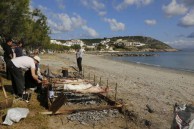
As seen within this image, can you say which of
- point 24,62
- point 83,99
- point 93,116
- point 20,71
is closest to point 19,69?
point 20,71

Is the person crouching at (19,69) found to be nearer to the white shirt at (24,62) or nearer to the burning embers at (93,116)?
the white shirt at (24,62)

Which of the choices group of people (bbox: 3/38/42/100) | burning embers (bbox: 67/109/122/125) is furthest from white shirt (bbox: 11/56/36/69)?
burning embers (bbox: 67/109/122/125)

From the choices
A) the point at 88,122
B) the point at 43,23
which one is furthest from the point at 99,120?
the point at 43,23

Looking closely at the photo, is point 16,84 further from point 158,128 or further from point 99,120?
point 158,128

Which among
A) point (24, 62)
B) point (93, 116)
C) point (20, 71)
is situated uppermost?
point (24, 62)

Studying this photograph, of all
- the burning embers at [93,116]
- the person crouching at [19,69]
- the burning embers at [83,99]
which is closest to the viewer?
the burning embers at [93,116]

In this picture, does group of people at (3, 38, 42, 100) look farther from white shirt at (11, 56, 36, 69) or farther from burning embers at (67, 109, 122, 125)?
burning embers at (67, 109, 122, 125)

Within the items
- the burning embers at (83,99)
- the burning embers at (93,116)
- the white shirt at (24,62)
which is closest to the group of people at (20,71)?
the white shirt at (24,62)

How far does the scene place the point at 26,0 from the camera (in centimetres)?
2467

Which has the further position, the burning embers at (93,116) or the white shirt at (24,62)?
the white shirt at (24,62)

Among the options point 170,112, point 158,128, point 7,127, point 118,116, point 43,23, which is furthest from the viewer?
point 43,23

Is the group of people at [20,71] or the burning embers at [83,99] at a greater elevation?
the group of people at [20,71]

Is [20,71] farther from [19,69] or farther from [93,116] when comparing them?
[93,116]

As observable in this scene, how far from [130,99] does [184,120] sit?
613 cm
